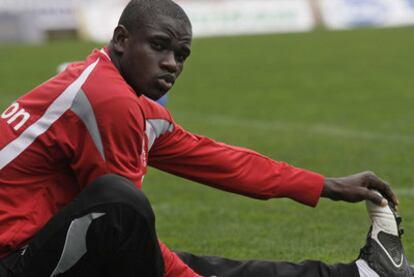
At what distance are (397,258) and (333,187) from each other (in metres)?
0.47

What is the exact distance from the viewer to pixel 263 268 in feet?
17.0

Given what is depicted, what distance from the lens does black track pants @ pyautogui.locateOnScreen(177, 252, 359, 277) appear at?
202 inches

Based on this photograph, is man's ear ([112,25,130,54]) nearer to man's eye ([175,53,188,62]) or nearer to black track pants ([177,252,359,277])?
man's eye ([175,53,188,62])

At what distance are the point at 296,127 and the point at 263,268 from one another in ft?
24.3

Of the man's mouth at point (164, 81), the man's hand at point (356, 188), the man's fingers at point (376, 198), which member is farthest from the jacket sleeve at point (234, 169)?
the man's mouth at point (164, 81)

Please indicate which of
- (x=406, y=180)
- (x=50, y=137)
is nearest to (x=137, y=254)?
(x=50, y=137)

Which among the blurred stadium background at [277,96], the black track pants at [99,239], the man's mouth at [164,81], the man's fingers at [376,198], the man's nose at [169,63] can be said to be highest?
the man's nose at [169,63]

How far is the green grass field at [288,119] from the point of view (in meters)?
6.87

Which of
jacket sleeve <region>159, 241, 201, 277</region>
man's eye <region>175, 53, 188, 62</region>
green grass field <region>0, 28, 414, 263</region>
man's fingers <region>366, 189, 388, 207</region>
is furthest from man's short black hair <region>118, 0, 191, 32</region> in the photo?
green grass field <region>0, 28, 414, 263</region>

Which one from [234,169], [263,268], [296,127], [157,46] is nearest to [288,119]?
[296,127]

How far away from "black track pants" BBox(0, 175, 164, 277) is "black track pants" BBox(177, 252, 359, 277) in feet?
2.95

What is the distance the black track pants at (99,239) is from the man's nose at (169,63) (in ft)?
1.77

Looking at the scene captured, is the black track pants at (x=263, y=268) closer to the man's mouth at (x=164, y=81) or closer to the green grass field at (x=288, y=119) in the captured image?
the green grass field at (x=288, y=119)

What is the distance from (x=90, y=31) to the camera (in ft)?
98.3
